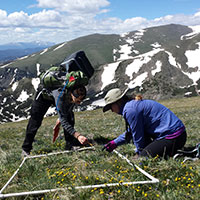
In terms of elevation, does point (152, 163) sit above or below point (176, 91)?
above

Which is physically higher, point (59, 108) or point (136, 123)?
point (59, 108)

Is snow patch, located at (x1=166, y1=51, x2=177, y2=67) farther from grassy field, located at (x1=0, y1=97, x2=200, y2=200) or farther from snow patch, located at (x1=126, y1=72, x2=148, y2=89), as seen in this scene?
grassy field, located at (x1=0, y1=97, x2=200, y2=200)

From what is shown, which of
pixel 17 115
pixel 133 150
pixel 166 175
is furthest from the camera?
pixel 17 115

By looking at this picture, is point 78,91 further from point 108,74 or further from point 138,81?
point 108,74

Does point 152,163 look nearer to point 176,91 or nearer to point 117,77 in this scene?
point 176,91

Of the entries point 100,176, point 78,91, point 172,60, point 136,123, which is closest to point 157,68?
point 172,60

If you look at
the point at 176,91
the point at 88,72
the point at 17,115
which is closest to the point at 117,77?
the point at 176,91

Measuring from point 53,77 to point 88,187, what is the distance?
13.5 feet

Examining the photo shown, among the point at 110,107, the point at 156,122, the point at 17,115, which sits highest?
the point at 110,107

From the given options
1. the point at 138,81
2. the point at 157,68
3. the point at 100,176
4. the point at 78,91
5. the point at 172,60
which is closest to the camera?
the point at 100,176

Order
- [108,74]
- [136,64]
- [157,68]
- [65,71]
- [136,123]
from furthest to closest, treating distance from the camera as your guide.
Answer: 1. [108,74]
2. [136,64]
3. [157,68]
4. [65,71]
5. [136,123]

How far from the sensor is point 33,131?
8.60m

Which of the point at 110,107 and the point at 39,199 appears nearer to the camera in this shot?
the point at 39,199

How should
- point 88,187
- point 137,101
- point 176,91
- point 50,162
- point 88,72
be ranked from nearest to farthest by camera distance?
point 88,187 < point 137,101 < point 50,162 < point 88,72 < point 176,91
